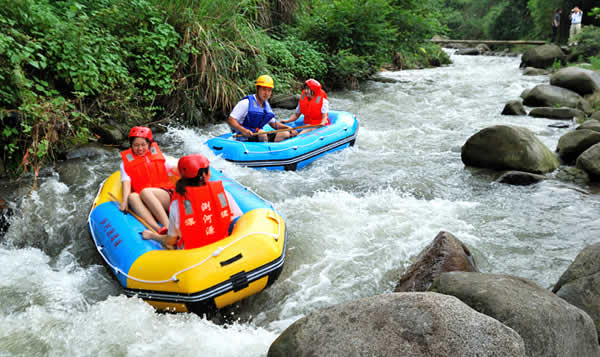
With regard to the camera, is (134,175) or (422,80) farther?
(422,80)

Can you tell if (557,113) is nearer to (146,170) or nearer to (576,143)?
(576,143)

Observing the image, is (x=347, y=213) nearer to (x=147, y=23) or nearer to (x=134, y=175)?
(x=134, y=175)

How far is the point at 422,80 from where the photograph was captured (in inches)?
518

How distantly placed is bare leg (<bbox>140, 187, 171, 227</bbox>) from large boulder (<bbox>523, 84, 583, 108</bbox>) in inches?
327

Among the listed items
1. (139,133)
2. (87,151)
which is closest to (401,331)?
(139,133)

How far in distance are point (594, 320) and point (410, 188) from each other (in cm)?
286

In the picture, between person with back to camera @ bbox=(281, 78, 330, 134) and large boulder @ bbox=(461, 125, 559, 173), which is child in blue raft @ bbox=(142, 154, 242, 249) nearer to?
person with back to camera @ bbox=(281, 78, 330, 134)

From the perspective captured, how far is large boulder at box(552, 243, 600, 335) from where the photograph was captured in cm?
252

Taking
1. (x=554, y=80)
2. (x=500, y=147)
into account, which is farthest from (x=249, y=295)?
(x=554, y=80)

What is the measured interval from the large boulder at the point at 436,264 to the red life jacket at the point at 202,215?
1456 millimetres

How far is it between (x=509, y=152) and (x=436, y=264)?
10.1ft

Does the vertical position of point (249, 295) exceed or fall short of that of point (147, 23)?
it falls short

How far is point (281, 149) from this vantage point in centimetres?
576

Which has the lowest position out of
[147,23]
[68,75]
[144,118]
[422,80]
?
[422,80]
